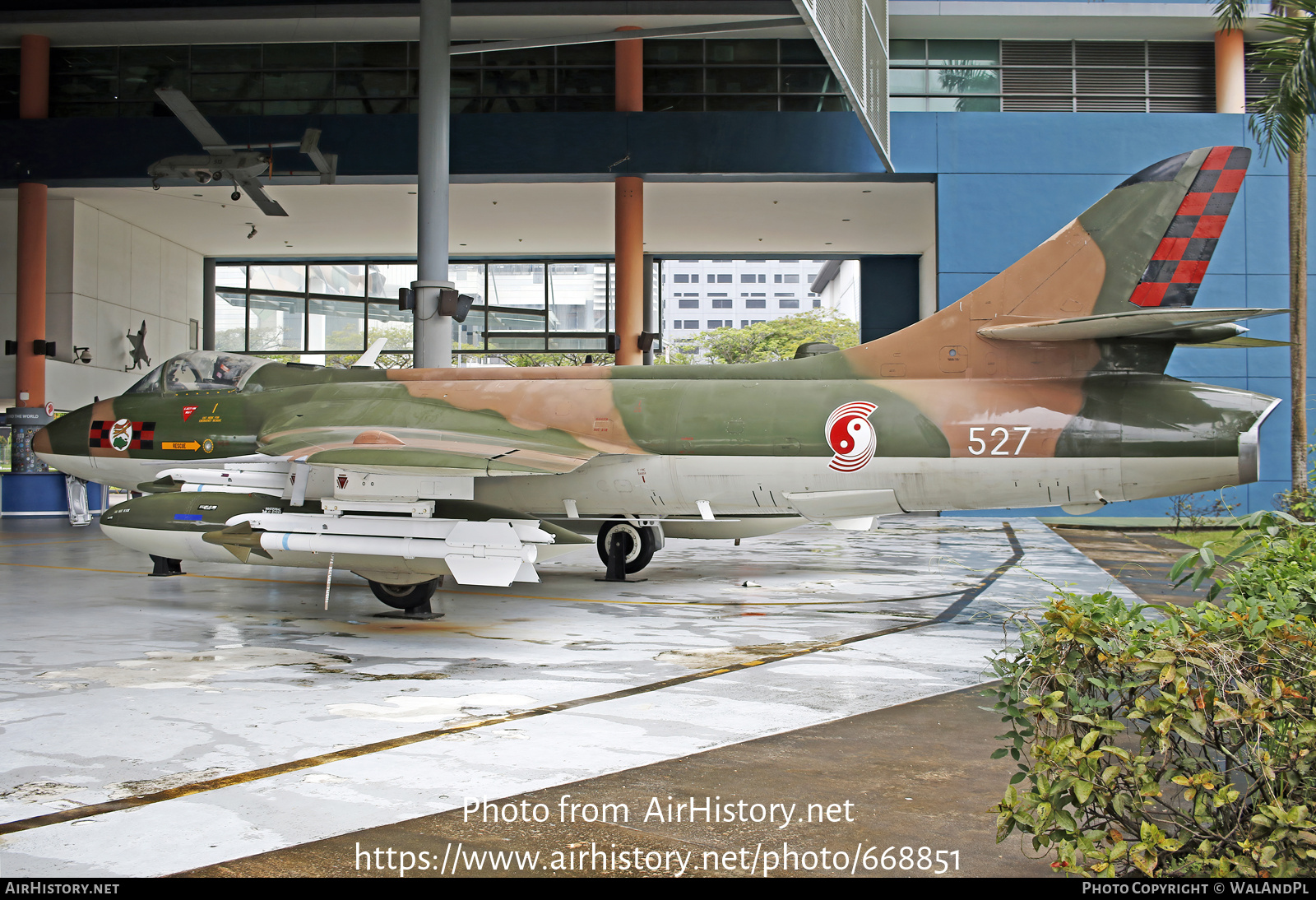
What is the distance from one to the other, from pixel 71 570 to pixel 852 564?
35.2ft

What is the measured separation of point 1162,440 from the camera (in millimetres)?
8172

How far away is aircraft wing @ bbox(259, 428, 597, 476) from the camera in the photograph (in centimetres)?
825

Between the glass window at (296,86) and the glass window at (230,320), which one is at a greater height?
the glass window at (296,86)

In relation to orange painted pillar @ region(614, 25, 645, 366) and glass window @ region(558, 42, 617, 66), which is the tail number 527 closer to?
orange painted pillar @ region(614, 25, 645, 366)

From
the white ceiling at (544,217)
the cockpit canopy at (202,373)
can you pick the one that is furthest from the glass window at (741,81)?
the cockpit canopy at (202,373)

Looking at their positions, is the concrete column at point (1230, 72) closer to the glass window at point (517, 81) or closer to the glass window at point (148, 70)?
the glass window at point (517, 81)

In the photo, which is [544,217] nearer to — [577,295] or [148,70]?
[577,295]

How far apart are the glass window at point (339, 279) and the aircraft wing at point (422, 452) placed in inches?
988

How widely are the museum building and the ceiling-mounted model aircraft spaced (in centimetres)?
92

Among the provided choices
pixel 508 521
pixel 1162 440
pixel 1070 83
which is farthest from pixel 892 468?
pixel 1070 83

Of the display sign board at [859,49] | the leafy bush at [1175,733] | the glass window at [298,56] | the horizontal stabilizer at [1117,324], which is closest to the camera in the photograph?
the leafy bush at [1175,733]

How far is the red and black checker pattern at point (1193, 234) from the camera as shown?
8.16 metres

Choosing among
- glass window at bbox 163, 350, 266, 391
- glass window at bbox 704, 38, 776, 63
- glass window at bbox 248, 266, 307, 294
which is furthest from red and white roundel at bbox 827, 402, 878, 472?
glass window at bbox 248, 266, 307, 294

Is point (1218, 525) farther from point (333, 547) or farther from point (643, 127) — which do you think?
point (333, 547)
